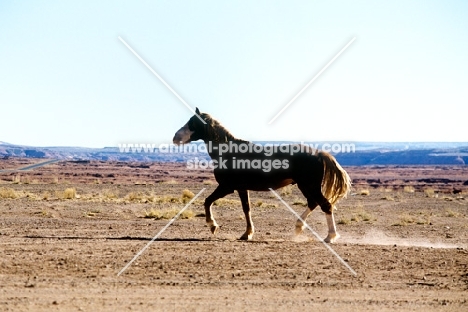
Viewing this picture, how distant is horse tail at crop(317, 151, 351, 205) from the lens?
13.2m

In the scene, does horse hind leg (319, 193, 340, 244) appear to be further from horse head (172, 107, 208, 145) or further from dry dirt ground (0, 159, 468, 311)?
horse head (172, 107, 208, 145)

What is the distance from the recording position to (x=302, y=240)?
13641mm

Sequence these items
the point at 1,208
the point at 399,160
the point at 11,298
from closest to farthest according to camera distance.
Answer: the point at 11,298
the point at 1,208
the point at 399,160

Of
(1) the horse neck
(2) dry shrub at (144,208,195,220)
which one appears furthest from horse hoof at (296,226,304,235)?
(2) dry shrub at (144,208,195,220)

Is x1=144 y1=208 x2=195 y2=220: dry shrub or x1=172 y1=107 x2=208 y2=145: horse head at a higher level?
x1=172 y1=107 x2=208 y2=145: horse head

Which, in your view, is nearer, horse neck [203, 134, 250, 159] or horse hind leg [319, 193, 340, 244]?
horse hind leg [319, 193, 340, 244]

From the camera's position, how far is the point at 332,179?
43.5ft

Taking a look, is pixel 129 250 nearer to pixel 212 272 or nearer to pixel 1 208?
pixel 212 272

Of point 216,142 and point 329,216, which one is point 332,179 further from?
point 216,142

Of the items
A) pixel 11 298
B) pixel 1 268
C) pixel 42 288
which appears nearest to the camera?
pixel 11 298

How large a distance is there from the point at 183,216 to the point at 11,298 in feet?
41.7

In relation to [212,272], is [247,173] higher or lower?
higher

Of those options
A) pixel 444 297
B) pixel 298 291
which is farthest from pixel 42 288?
pixel 444 297

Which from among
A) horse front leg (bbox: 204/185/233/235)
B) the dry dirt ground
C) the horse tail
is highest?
the horse tail
